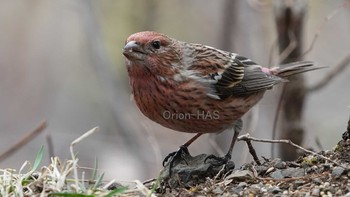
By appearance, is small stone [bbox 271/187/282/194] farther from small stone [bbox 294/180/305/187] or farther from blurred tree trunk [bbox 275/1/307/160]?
blurred tree trunk [bbox 275/1/307/160]

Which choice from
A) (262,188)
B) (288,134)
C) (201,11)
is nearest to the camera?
(262,188)

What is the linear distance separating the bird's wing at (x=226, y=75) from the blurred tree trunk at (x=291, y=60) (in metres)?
0.26

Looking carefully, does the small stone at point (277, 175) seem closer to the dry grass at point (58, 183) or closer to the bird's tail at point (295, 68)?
the dry grass at point (58, 183)

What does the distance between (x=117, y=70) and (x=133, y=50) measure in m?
5.31

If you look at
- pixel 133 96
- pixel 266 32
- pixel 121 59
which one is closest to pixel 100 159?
pixel 121 59

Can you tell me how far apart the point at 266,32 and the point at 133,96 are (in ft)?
11.9

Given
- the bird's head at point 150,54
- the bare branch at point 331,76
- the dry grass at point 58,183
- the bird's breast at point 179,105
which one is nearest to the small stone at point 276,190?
the dry grass at point 58,183

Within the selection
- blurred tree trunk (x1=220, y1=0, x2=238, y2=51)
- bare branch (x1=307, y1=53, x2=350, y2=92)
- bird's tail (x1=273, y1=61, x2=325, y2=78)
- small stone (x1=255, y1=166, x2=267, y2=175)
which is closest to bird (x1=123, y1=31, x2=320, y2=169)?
bird's tail (x1=273, y1=61, x2=325, y2=78)

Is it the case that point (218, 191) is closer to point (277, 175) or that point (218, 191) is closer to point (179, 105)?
point (277, 175)

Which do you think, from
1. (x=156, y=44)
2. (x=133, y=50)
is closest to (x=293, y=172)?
(x=133, y=50)

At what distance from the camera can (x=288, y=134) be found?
A: 24.1 feet

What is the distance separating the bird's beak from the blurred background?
1.14 metres

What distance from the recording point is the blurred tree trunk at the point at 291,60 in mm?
7180

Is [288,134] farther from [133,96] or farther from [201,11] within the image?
[201,11]
